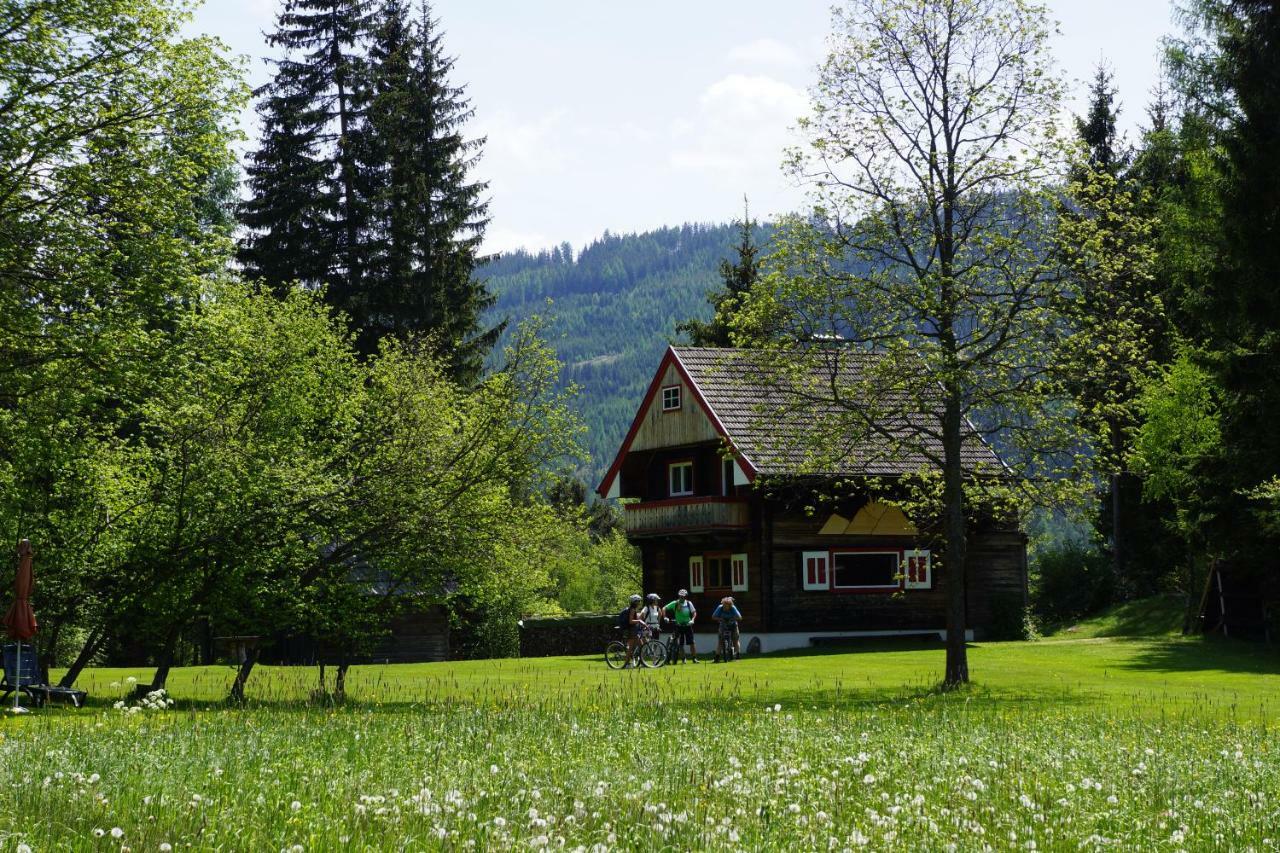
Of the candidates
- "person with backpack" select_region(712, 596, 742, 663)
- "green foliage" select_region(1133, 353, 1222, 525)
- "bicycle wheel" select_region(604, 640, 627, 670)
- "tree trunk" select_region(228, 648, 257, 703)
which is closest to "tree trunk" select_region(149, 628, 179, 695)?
"tree trunk" select_region(228, 648, 257, 703)

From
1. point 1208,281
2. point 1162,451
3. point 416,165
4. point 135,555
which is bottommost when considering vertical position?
point 135,555

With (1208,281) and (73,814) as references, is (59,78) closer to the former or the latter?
(73,814)

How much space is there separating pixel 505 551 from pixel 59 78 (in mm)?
11200

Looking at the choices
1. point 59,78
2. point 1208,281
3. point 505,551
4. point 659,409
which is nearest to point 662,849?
point 505,551

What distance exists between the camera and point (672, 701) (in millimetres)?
18484

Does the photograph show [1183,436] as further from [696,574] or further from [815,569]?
[696,574]

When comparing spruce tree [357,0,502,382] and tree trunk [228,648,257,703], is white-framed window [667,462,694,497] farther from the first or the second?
tree trunk [228,648,257,703]

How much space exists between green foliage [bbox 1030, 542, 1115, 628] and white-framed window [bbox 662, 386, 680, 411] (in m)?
17.8

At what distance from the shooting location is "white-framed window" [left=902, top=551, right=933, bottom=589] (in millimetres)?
46312

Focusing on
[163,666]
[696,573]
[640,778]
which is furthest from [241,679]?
[696,573]

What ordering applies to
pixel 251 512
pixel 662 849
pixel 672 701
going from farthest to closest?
pixel 251 512, pixel 672 701, pixel 662 849

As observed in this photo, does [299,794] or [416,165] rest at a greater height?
[416,165]

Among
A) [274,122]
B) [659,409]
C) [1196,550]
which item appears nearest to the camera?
[1196,550]

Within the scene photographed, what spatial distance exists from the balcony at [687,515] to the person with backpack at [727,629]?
A: 5.50 metres
